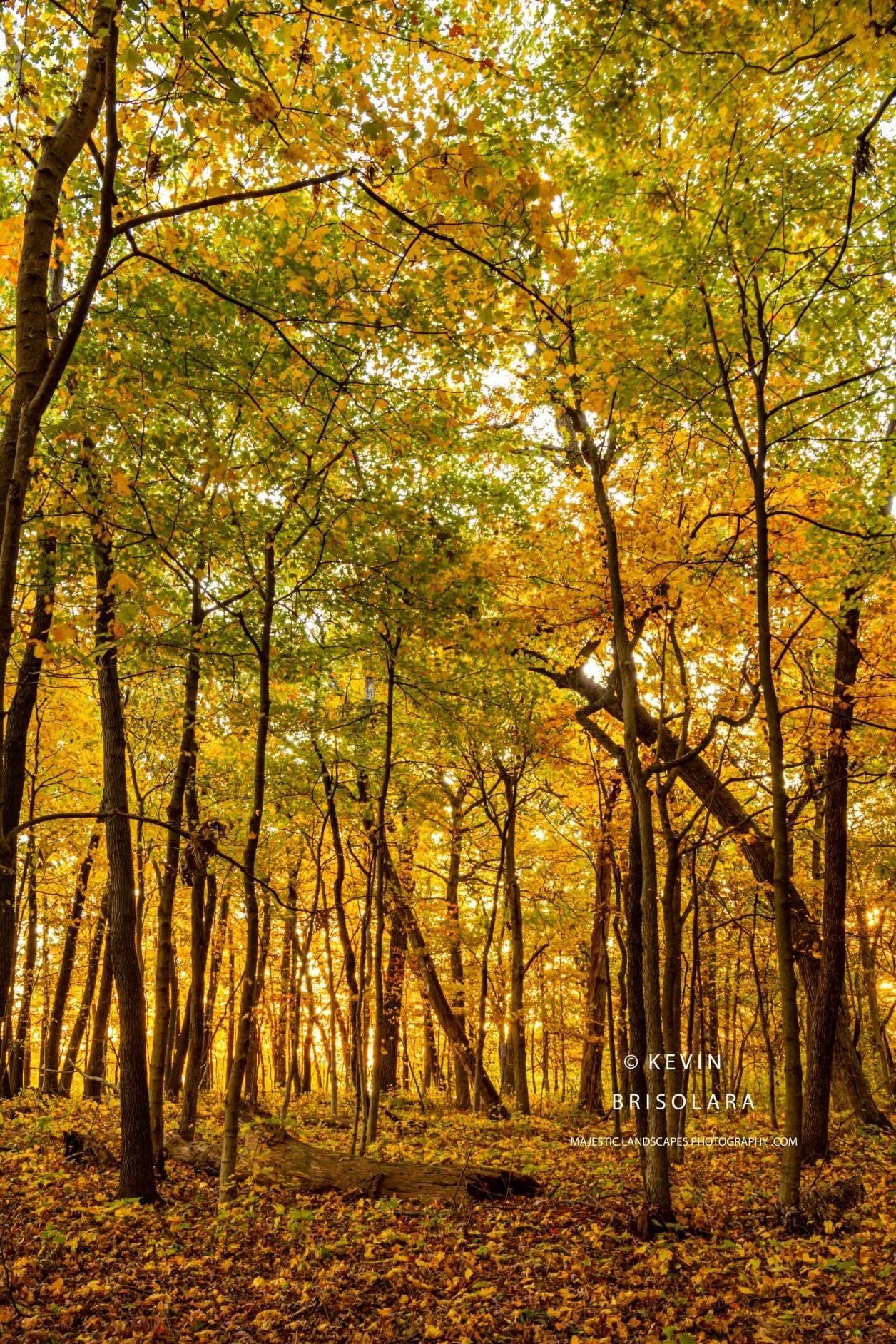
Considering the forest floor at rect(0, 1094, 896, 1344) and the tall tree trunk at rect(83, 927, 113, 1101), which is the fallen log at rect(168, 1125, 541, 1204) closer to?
the forest floor at rect(0, 1094, 896, 1344)

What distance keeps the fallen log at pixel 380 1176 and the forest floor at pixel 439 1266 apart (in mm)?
198

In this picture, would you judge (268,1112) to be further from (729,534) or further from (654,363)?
(654,363)

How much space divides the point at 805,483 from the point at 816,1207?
7.11 metres

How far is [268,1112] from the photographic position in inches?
571

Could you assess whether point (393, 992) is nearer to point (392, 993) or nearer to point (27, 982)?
point (392, 993)

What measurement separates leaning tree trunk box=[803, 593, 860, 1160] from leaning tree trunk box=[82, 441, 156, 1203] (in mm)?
6825

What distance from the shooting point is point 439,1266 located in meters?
5.71

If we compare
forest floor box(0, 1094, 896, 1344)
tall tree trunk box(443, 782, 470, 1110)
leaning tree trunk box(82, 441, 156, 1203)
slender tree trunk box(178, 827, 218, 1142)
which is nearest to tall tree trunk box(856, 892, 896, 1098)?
tall tree trunk box(443, 782, 470, 1110)

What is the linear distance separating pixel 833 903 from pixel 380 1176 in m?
5.71

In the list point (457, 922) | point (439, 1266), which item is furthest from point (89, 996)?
point (439, 1266)

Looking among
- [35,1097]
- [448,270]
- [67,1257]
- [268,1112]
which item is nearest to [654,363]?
[448,270]

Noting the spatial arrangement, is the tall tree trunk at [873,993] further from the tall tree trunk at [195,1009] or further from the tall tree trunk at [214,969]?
the tall tree trunk at [214,969]

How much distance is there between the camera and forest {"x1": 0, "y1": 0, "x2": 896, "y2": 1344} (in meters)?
3.53

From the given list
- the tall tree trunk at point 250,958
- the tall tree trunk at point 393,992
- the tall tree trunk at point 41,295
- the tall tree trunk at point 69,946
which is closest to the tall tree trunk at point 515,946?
the tall tree trunk at point 393,992
